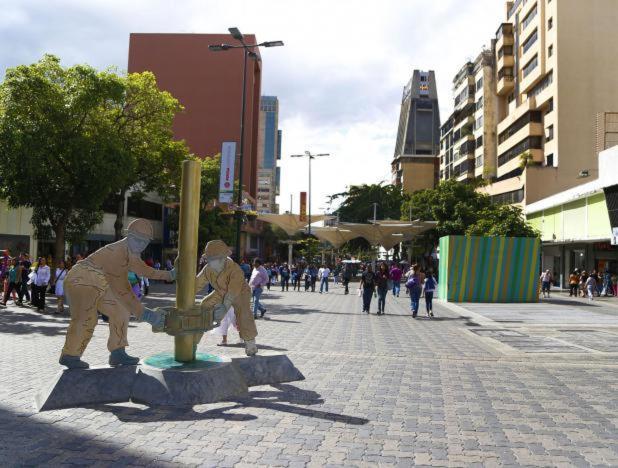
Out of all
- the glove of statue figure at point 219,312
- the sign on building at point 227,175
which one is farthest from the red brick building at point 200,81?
the glove of statue figure at point 219,312

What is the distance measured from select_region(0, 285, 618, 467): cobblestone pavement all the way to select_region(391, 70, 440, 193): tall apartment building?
290 ft


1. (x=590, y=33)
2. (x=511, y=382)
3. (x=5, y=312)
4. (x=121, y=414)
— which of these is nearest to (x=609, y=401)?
(x=511, y=382)

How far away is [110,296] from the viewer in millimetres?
6355

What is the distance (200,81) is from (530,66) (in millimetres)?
34662

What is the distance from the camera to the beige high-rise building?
40.9 metres

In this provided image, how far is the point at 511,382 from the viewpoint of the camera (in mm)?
7410

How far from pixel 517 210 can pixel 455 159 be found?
108 ft

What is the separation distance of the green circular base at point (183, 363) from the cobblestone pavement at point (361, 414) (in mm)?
514

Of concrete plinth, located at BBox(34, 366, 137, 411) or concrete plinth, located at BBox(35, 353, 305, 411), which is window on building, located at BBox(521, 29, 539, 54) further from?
concrete plinth, located at BBox(34, 366, 137, 411)

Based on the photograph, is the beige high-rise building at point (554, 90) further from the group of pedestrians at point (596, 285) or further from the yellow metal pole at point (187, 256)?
the yellow metal pole at point (187, 256)

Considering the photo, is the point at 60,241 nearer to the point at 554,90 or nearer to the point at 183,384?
the point at 183,384

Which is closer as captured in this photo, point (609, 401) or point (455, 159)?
point (609, 401)

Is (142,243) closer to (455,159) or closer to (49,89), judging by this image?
(49,89)

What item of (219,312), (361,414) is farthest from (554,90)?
(361,414)
